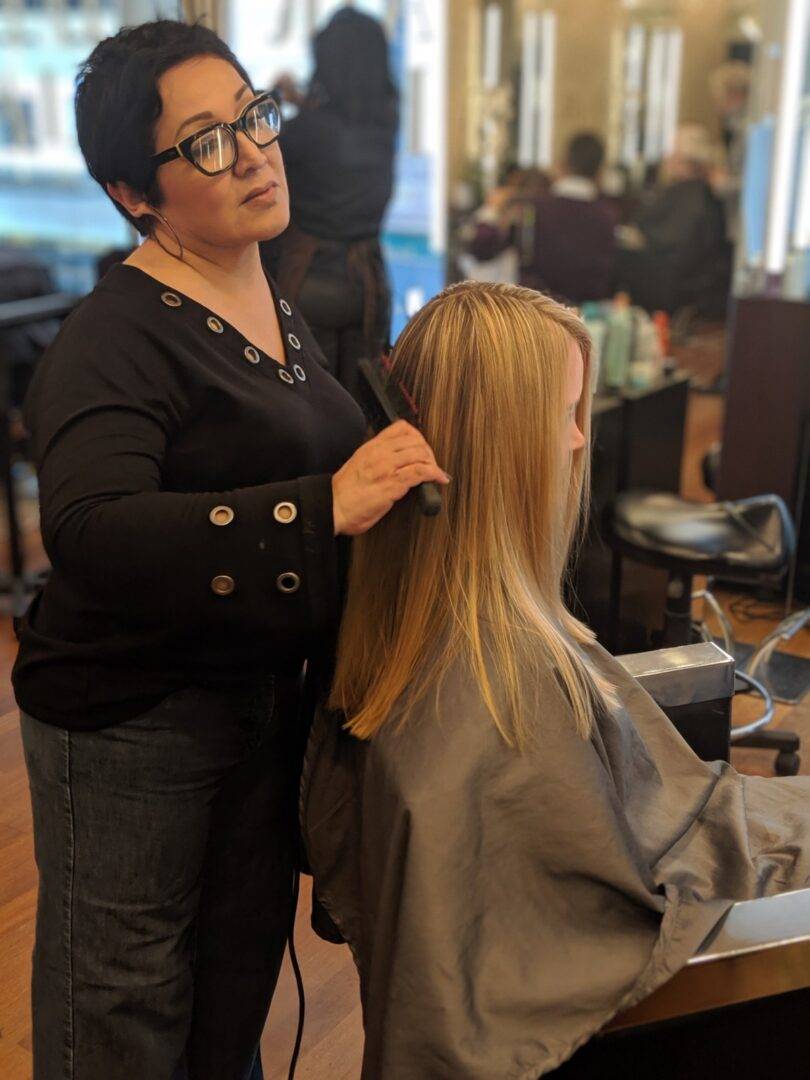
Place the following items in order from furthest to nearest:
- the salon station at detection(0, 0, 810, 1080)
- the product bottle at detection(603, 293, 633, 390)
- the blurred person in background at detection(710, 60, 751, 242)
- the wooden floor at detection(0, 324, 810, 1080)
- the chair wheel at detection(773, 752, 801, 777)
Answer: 1. the blurred person in background at detection(710, 60, 751, 242)
2. the product bottle at detection(603, 293, 633, 390)
3. the chair wheel at detection(773, 752, 801, 777)
4. the wooden floor at detection(0, 324, 810, 1080)
5. the salon station at detection(0, 0, 810, 1080)

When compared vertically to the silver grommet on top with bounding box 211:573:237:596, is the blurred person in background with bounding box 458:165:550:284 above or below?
below

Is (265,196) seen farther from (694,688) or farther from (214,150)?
(694,688)

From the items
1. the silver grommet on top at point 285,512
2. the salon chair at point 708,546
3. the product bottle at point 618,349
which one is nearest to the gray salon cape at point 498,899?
the silver grommet on top at point 285,512

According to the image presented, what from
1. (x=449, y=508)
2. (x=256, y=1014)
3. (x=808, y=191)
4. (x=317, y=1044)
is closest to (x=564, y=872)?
(x=449, y=508)

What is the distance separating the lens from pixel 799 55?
3.66m

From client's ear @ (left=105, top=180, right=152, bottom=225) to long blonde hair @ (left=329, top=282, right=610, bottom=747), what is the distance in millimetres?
249

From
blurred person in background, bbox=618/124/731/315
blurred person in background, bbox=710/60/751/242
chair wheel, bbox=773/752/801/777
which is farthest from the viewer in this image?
blurred person in background, bbox=710/60/751/242

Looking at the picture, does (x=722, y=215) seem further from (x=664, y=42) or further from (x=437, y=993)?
(x=437, y=993)

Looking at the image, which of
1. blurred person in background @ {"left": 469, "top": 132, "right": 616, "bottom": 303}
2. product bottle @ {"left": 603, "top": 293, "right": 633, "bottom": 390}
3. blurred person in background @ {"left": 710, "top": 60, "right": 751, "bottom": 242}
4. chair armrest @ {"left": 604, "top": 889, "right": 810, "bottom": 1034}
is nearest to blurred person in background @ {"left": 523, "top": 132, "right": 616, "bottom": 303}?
blurred person in background @ {"left": 469, "top": 132, "right": 616, "bottom": 303}

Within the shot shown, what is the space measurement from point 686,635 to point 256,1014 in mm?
1313

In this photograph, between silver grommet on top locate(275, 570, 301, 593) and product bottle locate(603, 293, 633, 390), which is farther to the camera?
product bottle locate(603, 293, 633, 390)

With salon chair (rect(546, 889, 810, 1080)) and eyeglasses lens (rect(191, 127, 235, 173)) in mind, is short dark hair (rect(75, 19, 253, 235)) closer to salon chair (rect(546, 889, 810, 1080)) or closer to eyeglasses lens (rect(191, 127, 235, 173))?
eyeglasses lens (rect(191, 127, 235, 173))

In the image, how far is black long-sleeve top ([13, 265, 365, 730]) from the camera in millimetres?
840

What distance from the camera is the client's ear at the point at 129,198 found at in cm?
101
